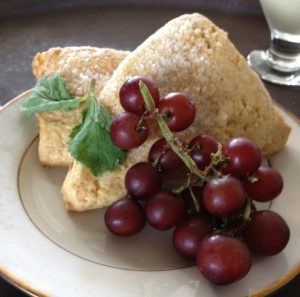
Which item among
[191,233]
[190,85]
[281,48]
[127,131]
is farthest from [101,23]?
[191,233]

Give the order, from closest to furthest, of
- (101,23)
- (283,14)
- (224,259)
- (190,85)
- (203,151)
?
(224,259), (203,151), (190,85), (283,14), (101,23)

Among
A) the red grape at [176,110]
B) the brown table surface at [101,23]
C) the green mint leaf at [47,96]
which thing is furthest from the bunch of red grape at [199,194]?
the brown table surface at [101,23]

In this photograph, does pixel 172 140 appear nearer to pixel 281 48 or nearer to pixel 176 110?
pixel 176 110

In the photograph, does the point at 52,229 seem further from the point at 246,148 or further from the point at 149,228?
the point at 246,148

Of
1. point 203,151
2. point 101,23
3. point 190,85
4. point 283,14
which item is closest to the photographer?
point 203,151

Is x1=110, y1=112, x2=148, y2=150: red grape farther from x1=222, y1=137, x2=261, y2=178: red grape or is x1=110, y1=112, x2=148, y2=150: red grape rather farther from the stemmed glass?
the stemmed glass

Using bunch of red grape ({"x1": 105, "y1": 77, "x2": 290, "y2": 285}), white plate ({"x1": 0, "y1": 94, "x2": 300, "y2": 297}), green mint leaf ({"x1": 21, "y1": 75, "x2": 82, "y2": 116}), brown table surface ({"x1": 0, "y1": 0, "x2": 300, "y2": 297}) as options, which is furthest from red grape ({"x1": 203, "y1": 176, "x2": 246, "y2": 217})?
brown table surface ({"x1": 0, "y1": 0, "x2": 300, "y2": 297})

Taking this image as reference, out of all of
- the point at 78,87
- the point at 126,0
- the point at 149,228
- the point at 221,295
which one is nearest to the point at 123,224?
the point at 149,228
